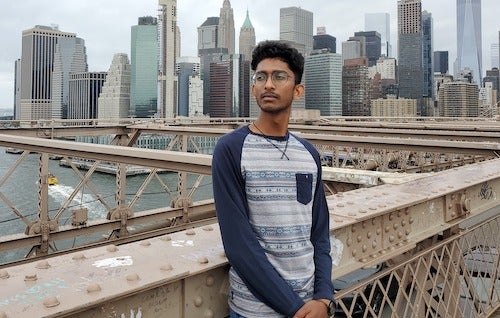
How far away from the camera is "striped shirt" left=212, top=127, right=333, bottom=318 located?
66.4 inches

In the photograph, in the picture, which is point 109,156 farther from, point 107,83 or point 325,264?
point 107,83

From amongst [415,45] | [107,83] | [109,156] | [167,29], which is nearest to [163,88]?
[107,83]

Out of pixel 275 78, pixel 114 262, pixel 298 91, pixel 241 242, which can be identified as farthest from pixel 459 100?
pixel 114 262

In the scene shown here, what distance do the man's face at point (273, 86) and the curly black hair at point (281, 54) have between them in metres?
0.02

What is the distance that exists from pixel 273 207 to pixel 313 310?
415 millimetres

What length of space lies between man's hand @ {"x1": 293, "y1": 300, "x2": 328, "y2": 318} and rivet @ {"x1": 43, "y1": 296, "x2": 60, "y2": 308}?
0.83 meters

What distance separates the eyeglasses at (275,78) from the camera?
1.91 m

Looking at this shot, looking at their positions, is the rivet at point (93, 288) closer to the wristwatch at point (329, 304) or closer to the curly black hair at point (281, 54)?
the wristwatch at point (329, 304)

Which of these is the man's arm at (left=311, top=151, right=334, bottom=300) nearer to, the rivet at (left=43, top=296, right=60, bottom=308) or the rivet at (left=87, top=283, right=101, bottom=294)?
the rivet at (left=87, top=283, right=101, bottom=294)

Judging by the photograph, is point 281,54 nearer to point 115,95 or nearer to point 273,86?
point 273,86

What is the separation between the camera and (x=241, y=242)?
1.69 metres

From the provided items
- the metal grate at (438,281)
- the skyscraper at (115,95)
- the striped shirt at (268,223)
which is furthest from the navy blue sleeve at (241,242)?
the skyscraper at (115,95)

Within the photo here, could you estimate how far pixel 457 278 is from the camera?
12.2 ft

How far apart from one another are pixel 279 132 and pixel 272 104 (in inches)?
4.8
